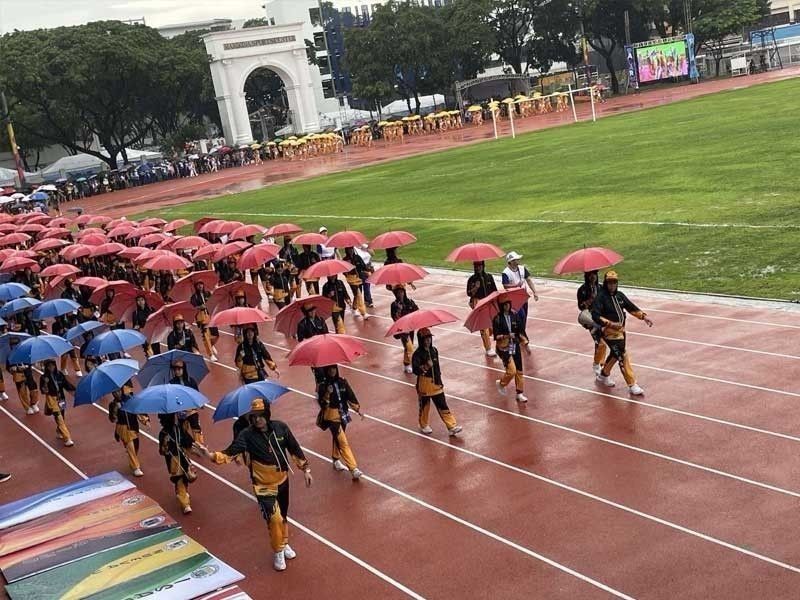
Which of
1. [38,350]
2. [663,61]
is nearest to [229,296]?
[38,350]

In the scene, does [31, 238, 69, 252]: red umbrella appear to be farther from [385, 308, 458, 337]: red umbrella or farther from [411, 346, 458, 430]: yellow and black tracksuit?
[411, 346, 458, 430]: yellow and black tracksuit

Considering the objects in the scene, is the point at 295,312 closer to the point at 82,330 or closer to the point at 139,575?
the point at 82,330

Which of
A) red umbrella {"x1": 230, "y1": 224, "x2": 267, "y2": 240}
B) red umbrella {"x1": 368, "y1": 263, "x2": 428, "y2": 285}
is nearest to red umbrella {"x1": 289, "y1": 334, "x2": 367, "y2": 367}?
red umbrella {"x1": 368, "y1": 263, "x2": 428, "y2": 285}

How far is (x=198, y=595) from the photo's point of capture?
27.7 ft

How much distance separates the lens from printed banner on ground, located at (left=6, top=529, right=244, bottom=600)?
866 centimetres

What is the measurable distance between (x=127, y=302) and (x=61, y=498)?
560cm

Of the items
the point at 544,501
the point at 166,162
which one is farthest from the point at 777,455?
the point at 166,162

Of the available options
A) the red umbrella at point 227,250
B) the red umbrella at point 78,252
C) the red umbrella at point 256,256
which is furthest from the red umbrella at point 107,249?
the red umbrella at point 256,256

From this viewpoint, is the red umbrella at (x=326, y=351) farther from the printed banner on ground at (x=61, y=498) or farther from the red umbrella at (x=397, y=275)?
the red umbrella at (x=397, y=275)

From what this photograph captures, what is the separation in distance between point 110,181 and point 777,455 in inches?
2262

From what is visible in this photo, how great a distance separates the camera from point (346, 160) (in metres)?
54.0

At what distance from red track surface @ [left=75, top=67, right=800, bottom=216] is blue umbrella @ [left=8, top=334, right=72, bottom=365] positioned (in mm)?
32717

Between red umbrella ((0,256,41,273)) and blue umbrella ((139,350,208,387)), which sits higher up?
red umbrella ((0,256,41,273))

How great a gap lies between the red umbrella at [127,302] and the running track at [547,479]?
1.95m
